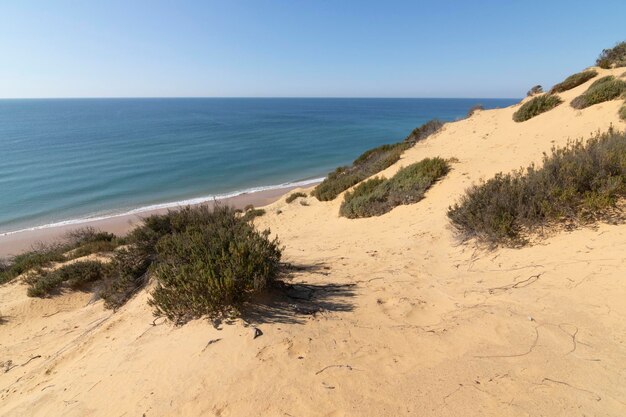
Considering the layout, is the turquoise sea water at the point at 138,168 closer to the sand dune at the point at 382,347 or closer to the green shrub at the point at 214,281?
the sand dune at the point at 382,347

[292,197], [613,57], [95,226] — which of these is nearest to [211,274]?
[292,197]

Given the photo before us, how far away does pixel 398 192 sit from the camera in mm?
10383

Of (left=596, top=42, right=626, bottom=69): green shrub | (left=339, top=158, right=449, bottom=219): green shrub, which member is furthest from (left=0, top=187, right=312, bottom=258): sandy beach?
(left=596, top=42, right=626, bottom=69): green shrub

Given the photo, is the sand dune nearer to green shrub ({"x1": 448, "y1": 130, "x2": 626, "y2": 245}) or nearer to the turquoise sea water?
green shrub ({"x1": 448, "y1": 130, "x2": 626, "y2": 245})

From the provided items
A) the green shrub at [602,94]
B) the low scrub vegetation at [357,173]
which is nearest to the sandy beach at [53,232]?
the low scrub vegetation at [357,173]

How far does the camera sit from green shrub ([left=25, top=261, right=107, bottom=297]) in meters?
7.45

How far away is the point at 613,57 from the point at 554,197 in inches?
822

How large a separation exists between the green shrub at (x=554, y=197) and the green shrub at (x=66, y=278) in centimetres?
834

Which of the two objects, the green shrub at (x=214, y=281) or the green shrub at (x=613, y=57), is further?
the green shrub at (x=613, y=57)

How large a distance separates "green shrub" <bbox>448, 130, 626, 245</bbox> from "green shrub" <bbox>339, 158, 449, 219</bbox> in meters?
4.09

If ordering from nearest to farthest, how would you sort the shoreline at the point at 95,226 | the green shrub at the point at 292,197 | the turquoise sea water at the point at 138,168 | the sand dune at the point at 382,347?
1. the sand dune at the point at 382,347
2. the shoreline at the point at 95,226
3. the green shrub at the point at 292,197
4. the turquoise sea water at the point at 138,168

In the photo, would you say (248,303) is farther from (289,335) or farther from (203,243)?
(203,243)

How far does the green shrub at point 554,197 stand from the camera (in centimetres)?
501

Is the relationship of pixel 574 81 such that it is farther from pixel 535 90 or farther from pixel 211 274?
pixel 211 274
